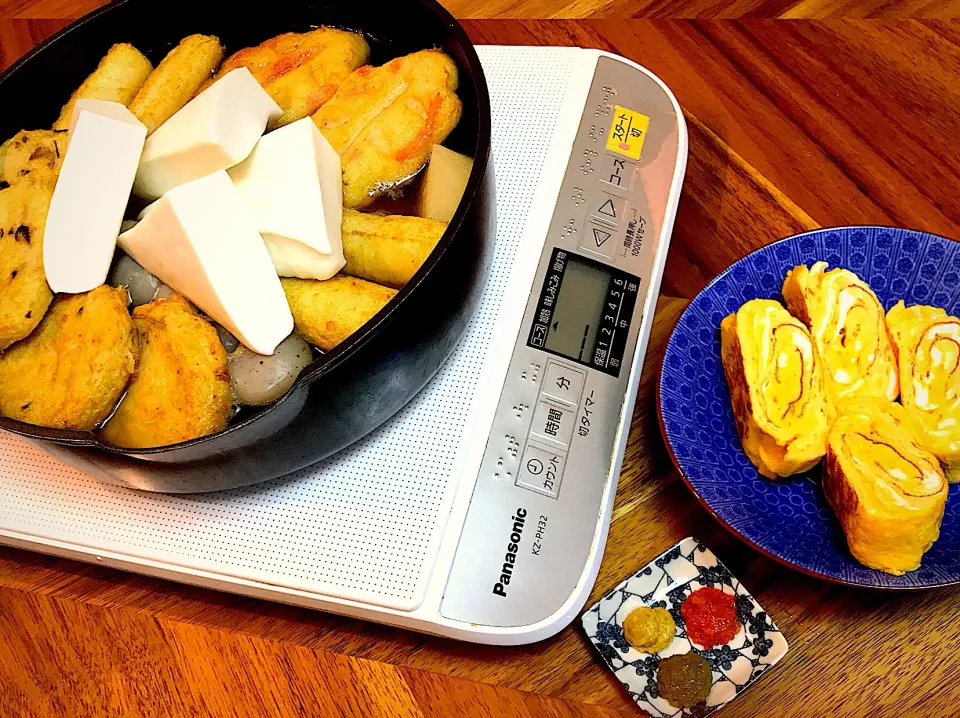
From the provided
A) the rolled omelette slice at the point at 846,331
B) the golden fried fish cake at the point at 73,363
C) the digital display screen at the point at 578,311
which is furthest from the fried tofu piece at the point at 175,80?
the rolled omelette slice at the point at 846,331

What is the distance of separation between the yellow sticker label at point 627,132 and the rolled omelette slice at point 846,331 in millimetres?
284

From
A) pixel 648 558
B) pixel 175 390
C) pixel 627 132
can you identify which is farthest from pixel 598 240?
pixel 175 390

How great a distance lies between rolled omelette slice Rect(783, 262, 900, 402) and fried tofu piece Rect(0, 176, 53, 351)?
86cm

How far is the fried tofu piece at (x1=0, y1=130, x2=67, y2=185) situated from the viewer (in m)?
0.87

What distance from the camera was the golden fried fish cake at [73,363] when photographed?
76 centimetres

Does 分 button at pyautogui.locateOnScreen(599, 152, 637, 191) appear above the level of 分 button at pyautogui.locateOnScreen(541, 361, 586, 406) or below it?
above

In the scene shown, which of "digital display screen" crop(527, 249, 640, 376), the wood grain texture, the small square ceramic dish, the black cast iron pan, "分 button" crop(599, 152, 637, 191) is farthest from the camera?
the wood grain texture

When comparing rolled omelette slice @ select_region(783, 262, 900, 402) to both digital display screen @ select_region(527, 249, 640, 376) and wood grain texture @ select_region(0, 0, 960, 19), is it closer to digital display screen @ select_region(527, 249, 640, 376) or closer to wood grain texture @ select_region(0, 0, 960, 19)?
digital display screen @ select_region(527, 249, 640, 376)

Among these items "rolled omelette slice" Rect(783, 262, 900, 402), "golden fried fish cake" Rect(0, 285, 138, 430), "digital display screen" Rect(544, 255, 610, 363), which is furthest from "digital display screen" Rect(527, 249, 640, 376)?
"golden fried fish cake" Rect(0, 285, 138, 430)

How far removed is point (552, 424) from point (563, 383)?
0.06 metres

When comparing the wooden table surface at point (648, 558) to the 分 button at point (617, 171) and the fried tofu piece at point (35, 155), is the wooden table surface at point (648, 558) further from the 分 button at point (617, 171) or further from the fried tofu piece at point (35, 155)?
the fried tofu piece at point (35, 155)

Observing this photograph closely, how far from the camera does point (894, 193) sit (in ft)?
3.70

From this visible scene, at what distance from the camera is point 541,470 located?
0.88m

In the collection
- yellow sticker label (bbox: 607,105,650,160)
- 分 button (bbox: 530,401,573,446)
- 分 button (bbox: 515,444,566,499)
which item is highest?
yellow sticker label (bbox: 607,105,650,160)
